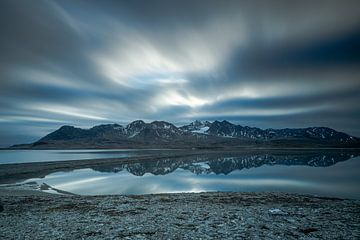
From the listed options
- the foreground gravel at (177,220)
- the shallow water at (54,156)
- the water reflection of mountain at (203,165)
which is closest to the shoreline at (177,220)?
the foreground gravel at (177,220)

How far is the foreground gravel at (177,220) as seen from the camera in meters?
13.1

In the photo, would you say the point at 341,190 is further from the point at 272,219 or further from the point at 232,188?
the point at 272,219

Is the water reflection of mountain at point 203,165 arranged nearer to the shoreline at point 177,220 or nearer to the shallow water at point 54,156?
the shallow water at point 54,156

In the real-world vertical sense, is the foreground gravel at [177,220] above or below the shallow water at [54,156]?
below

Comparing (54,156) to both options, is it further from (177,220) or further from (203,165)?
(177,220)

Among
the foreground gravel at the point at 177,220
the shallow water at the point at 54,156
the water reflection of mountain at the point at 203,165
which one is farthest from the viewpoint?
the shallow water at the point at 54,156

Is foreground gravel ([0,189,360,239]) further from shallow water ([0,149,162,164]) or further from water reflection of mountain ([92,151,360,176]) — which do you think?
shallow water ([0,149,162,164])

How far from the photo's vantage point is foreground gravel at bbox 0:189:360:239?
43.1 feet

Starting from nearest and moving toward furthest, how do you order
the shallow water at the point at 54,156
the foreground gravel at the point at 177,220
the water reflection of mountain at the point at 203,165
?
the foreground gravel at the point at 177,220
the water reflection of mountain at the point at 203,165
the shallow water at the point at 54,156

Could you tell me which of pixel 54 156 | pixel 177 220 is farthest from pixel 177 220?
pixel 54 156

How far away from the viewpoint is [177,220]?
15992 millimetres

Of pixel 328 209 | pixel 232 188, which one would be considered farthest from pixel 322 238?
pixel 232 188

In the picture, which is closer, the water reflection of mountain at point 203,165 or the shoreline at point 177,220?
the shoreline at point 177,220

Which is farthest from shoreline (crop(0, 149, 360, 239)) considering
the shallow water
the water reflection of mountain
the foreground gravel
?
the shallow water
